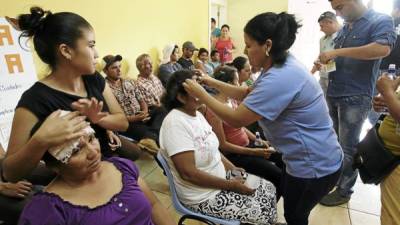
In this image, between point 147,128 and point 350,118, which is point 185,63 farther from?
point 350,118

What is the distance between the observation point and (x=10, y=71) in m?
2.14

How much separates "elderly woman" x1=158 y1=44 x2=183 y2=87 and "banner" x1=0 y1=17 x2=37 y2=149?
1908mm

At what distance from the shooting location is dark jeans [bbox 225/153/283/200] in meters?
1.76

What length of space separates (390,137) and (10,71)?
2.58m

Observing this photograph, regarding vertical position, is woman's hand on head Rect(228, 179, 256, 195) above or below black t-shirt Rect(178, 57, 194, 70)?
above

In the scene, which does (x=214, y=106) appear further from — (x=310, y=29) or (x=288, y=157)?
(x=310, y=29)

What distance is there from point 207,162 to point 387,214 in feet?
2.71

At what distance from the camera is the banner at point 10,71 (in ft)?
6.85

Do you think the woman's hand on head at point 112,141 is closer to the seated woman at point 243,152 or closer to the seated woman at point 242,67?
the seated woman at point 243,152

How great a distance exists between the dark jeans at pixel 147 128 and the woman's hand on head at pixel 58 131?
191cm

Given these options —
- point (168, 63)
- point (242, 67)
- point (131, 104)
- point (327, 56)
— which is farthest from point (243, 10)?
point (327, 56)

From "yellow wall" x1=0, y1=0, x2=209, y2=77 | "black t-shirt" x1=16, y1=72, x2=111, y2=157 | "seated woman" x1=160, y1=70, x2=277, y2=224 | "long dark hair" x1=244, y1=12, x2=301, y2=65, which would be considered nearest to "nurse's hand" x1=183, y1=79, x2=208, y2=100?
"seated woman" x1=160, y1=70, x2=277, y2=224

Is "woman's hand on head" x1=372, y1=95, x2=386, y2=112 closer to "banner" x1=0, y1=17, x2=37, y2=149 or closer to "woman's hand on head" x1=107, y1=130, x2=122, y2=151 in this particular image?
"woman's hand on head" x1=107, y1=130, x2=122, y2=151

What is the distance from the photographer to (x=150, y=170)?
274 centimetres
